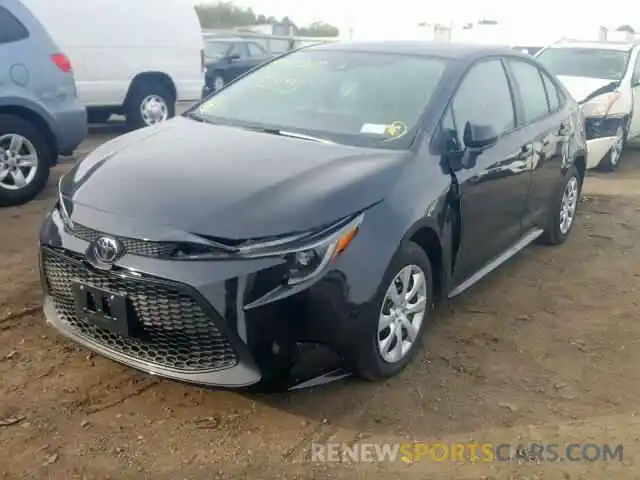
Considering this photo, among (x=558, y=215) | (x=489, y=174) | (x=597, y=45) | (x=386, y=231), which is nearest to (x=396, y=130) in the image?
(x=489, y=174)

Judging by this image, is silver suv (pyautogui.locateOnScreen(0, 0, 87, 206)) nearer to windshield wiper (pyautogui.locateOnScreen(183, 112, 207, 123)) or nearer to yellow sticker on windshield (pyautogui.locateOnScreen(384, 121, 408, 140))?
windshield wiper (pyautogui.locateOnScreen(183, 112, 207, 123))

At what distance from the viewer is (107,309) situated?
3.07m

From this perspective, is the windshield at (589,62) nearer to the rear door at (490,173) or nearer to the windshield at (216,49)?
the rear door at (490,173)

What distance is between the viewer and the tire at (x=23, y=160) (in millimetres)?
6172

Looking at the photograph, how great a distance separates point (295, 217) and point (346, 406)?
914 millimetres

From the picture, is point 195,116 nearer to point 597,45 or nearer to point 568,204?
point 568,204

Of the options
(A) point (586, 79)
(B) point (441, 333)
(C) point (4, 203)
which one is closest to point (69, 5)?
(C) point (4, 203)

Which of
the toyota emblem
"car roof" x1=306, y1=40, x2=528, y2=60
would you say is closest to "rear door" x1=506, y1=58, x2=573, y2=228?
"car roof" x1=306, y1=40, x2=528, y2=60

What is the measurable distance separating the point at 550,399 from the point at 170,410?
1.76 metres

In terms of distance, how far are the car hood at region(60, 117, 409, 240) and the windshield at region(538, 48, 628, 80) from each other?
7.20 metres

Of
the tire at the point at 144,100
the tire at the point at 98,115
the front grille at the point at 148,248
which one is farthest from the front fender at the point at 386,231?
the tire at the point at 98,115

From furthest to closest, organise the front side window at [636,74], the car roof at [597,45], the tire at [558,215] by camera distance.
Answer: the car roof at [597,45] < the front side window at [636,74] < the tire at [558,215]

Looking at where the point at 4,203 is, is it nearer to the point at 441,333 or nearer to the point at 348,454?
the point at 441,333

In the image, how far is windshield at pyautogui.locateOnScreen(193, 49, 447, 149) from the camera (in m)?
3.93
